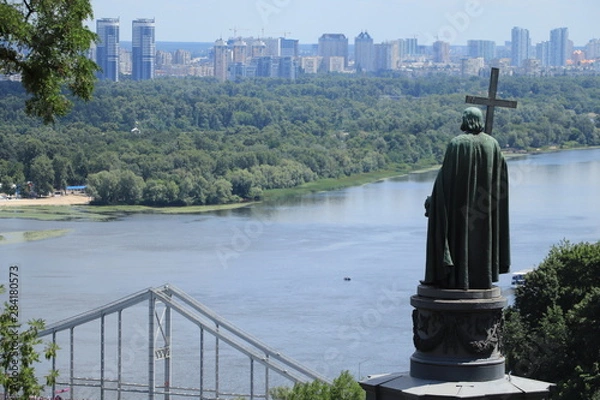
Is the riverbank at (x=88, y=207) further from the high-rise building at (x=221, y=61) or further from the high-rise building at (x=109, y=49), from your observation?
the high-rise building at (x=221, y=61)

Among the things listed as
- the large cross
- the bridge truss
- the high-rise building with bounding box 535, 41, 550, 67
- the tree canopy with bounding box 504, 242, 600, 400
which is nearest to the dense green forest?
the bridge truss

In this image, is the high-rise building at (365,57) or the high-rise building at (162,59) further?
the high-rise building at (365,57)

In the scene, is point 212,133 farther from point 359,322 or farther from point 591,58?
point 591,58

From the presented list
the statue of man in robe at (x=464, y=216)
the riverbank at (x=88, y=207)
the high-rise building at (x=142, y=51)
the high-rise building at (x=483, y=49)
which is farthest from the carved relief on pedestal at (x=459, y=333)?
the high-rise building at (x=483, y=49)

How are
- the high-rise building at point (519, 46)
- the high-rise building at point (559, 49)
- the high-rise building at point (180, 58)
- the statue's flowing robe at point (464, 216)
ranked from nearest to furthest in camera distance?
the statue's flowing robe at point (464, 216) < the high-rise building at point (519, 46) < the high-rise building at point (559, 49) < the high-rise building at point (180, 58)

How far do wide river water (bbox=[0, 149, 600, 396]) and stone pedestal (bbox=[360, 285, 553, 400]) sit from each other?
59.2ft

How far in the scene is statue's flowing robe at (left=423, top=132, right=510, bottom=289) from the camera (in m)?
5.86

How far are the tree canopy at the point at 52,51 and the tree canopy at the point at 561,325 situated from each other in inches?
423

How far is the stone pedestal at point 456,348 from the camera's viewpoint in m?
5.74

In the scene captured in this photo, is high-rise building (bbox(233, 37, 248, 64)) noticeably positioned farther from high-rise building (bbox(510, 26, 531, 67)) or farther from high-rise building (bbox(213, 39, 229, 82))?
high-rise building (bbox(510, 26, 531, 67))

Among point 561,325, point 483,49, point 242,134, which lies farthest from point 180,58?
point 561,325

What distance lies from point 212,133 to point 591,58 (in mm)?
108245

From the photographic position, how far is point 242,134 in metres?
95.1

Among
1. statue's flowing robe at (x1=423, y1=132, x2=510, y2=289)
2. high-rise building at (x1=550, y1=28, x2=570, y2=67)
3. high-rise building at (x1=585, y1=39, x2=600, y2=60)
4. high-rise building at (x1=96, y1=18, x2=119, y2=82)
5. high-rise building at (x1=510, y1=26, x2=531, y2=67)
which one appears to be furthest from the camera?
high-rise building at (x1=585, y1=39, x2=600, y2=60)
